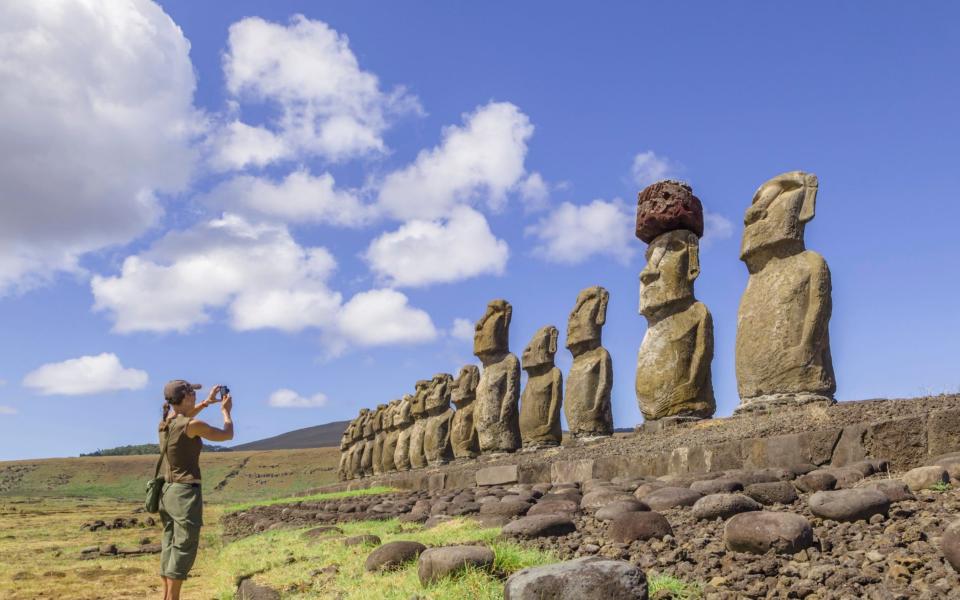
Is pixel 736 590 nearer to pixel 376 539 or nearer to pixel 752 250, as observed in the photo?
pixel 376 539

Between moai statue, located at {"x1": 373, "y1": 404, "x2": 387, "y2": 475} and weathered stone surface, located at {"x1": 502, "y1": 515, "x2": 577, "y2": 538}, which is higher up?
moai statue, located at {"x1": 373, "y1": 404, "x2": 387, "y2": 475}

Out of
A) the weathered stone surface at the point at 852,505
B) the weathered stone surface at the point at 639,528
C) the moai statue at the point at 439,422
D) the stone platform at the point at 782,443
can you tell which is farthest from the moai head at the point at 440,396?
the weathered stone surface at the point at 852,505

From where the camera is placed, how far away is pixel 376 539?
21.4 ft

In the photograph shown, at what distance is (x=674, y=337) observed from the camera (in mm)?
11719

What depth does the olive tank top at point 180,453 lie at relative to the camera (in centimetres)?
523

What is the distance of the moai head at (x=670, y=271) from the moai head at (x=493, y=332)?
237 inches

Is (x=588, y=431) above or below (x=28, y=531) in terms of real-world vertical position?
above

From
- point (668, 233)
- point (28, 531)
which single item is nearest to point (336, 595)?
point (668, 233)

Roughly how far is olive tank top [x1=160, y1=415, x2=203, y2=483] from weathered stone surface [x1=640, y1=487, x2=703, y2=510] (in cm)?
316

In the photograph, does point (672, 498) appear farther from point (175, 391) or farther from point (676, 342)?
point (676, 342)

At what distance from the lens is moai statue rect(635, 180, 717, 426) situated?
11.5 m

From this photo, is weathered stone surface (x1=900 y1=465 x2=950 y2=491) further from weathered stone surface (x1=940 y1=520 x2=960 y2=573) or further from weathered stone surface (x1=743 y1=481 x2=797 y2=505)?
weathered stone surface (x1=940 y1=520 x2=960 y2=573)

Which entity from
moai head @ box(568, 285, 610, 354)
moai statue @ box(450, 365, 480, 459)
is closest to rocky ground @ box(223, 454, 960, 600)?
moai head @ box(568, 285, 610, 354)

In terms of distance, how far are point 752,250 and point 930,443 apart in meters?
4.50
